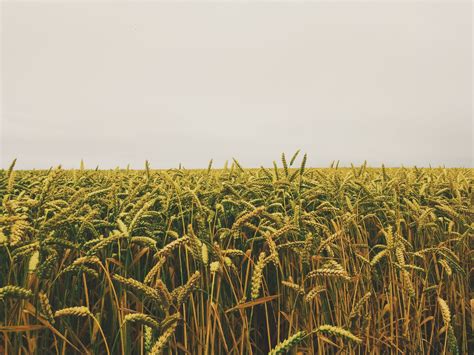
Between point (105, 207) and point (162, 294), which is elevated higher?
point (105, 207)

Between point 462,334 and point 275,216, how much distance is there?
5.07ft

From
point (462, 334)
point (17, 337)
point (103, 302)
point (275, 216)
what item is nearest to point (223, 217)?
point (275, 216)

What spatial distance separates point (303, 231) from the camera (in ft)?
6.53

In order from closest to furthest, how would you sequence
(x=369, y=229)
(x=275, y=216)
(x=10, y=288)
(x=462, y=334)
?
(x=10, y=288)
(x=275, y=216)
(x=462, y=334)
(x=369, y=229)

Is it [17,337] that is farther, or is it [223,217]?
[223,217]

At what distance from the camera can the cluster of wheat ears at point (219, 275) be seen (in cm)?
160

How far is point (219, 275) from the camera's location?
1647 mm

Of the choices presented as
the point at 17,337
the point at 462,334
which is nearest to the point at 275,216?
the point at 17,337

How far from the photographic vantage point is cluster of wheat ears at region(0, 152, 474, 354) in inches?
63.1

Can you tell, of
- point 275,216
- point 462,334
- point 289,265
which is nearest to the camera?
point 275,216

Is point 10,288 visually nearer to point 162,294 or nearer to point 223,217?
point 162,294

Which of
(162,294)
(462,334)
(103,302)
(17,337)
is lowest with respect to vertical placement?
(462,334)

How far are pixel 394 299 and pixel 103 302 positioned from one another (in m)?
1.53

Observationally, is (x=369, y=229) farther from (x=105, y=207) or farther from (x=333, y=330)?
(x=105, y=207)
